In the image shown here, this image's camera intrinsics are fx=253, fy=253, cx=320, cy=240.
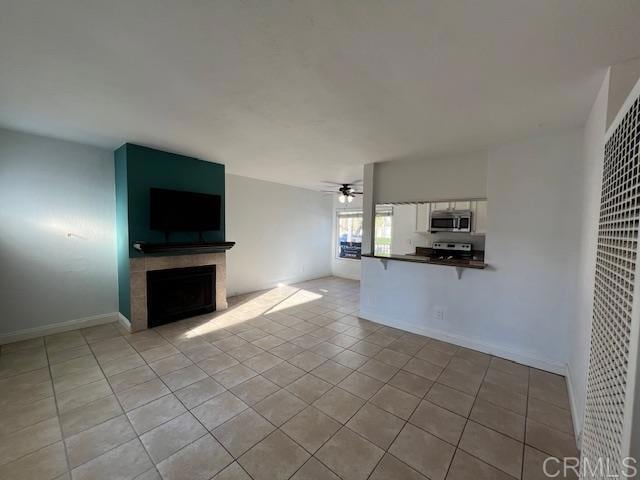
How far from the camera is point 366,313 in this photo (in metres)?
4.03

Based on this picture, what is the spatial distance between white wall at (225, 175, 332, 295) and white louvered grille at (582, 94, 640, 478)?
16.5 ft

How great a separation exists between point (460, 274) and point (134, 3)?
11.9 feet

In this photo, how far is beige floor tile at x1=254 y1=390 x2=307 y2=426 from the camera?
1.94 meters

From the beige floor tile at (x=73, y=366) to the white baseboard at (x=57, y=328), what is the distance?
996mm

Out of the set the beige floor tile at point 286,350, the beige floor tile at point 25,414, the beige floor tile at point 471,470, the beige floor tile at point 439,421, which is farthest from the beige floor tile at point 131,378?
the beige floor tile at point 471,470

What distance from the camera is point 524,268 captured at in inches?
109

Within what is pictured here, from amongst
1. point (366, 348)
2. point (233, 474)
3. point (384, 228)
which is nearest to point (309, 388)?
point (233, 474)

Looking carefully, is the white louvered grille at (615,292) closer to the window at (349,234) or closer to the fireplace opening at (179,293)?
the fireplace opening at (179,293)

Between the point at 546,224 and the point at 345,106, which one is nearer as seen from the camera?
the point at 345,106

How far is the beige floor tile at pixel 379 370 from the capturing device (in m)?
2.50

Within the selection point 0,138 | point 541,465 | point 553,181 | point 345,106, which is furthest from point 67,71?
point 553,181

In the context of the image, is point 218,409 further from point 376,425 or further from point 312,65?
point 312,65

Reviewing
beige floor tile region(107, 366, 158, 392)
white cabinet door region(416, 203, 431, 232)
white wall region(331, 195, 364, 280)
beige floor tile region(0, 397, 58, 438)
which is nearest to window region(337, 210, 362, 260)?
white wall region(331, 195, 364, 280)

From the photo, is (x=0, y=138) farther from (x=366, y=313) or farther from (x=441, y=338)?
(x=441, y=338)
